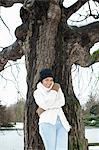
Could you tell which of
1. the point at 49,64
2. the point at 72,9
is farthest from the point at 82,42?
the point at 49,64

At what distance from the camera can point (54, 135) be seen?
4.30 m

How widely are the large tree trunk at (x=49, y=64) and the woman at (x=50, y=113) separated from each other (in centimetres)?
128

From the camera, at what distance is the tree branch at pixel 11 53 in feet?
22.6

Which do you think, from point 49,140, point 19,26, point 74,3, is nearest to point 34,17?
point 19,26

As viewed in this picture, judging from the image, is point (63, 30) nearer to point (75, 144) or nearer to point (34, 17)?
point (34, 17)

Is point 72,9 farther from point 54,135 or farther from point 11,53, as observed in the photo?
point 54,135

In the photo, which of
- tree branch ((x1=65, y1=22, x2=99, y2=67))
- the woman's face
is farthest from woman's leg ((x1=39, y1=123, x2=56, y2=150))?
tree branch ((x1=65, y1=22, x2=99, y2=67))

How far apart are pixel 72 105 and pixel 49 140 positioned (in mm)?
1716

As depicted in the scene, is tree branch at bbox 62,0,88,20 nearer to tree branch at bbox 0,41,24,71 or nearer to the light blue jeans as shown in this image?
tree branch at bbox 0,41,24,71

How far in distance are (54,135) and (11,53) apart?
306 centimetres

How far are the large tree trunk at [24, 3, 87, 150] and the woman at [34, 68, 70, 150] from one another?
1280mm

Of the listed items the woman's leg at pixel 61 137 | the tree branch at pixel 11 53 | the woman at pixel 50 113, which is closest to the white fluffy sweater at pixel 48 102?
the woman at pixel 50 113

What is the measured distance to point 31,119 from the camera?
224 inches

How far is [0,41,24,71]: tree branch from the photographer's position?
690 cm
